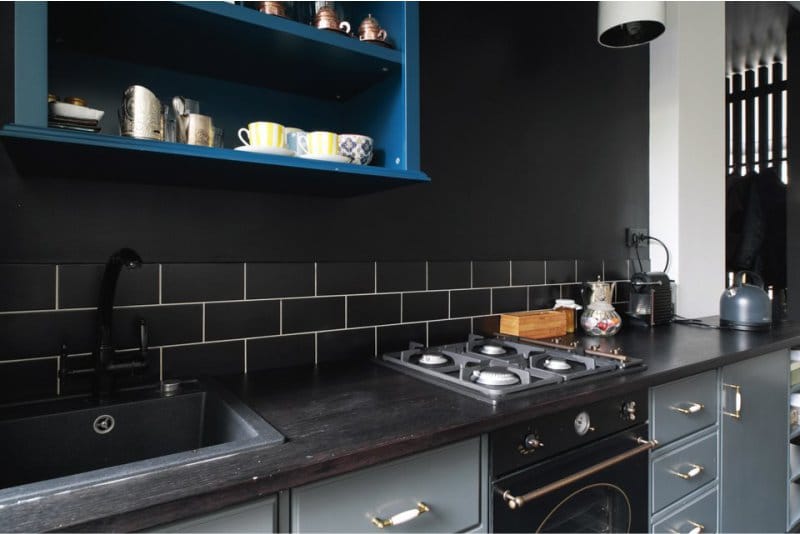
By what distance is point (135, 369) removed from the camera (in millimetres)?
1090

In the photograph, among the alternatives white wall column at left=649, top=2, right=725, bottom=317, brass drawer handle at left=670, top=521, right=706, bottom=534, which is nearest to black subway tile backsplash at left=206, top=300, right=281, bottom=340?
brass drawer handle at left=670, top=521, right=706, bottom=534

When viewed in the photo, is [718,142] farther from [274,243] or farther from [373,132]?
[274,243]

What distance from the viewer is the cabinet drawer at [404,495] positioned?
2.53ft

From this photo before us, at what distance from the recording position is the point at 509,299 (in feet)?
6.26

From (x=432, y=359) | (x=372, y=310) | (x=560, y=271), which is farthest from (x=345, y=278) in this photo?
(x=560, y=271)

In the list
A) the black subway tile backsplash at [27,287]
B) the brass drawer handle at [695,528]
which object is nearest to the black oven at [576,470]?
the brass drawer handle at [695,528]

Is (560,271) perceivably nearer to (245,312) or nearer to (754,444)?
(754,444)

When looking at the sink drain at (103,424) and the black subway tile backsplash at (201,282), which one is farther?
the black subway tile backsplash at (201,282)

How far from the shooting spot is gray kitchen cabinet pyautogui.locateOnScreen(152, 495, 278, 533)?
26.1 inches

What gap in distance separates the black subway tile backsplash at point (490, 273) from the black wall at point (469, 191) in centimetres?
4

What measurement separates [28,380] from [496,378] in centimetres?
105

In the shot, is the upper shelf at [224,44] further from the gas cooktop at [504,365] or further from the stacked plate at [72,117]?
the gas cooktop at [504,365]

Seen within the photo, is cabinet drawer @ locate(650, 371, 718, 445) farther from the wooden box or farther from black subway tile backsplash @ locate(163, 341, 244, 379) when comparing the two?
black subway tile backsplash @ locate(163, 341, 244, 379)

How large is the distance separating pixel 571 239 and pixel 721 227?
109 cm
